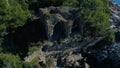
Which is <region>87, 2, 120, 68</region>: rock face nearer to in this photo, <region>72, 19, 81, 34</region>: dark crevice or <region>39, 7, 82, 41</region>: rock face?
<region>72, 19, 81, 34</region>: dark crevice

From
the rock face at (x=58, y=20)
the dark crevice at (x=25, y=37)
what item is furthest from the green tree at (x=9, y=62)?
the rock face at (x=58, y=20)

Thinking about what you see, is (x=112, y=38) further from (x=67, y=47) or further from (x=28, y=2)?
(x=28, y=2)

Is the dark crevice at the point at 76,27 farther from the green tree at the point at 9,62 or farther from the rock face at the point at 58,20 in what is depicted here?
the green tree at the point at 9,62

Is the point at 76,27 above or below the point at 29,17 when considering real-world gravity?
below

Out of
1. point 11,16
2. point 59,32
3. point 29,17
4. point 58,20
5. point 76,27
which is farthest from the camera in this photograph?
point 76,27

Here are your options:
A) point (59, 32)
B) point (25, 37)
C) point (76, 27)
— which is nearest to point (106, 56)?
point (76, 27)

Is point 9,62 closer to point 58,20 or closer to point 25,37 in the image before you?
point 25,37

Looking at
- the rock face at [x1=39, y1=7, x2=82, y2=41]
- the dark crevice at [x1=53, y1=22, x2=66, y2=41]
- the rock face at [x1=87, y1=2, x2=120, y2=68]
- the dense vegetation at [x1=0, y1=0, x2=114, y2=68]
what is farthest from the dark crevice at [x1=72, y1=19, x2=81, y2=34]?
the rock face at [x1=87, y1=2, x2=120, y2=68]
